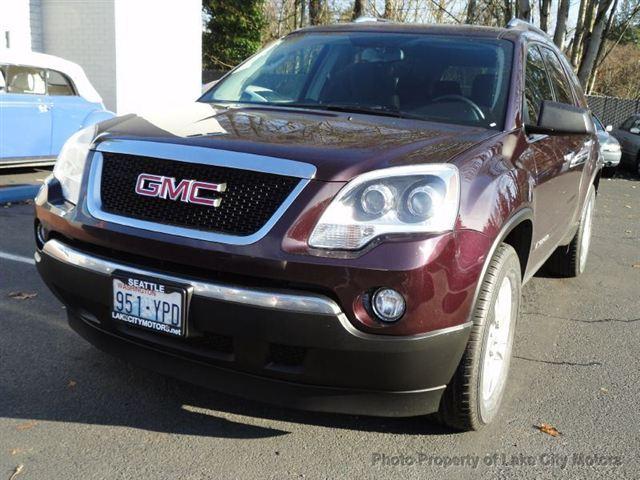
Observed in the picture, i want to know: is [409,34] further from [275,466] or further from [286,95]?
[275,466]

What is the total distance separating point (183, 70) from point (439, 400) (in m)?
13.7

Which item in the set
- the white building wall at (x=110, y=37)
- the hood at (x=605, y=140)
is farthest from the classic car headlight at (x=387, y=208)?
the hood at (x=605, y=140)

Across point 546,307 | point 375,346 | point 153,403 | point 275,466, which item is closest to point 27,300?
point 153,403

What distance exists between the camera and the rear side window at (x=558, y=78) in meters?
4.54

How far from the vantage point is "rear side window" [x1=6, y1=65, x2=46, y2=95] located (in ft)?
28.5

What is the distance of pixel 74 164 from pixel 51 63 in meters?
7.07

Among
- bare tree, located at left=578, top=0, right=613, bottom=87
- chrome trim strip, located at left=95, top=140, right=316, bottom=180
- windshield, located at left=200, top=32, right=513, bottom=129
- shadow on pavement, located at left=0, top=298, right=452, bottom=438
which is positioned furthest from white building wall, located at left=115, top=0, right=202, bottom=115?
chrome trim strip, located at left=95, top=140, right=316, bottom=180

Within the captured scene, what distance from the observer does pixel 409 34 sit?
4.06 meters

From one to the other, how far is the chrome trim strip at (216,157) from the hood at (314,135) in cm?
3

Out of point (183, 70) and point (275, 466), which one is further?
point (183, 70)

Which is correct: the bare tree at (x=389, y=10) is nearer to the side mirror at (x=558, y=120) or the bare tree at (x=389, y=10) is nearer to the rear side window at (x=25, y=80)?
the rear side window at (x=25, y=80)

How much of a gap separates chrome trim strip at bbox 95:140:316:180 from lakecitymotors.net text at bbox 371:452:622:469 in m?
1.23

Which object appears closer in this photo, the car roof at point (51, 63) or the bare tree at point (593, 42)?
the car roof at point (51, 63)

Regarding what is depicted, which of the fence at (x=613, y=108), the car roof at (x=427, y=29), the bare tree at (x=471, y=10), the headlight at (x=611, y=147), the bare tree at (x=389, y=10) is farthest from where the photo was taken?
the fence at (x=613, y=108)
